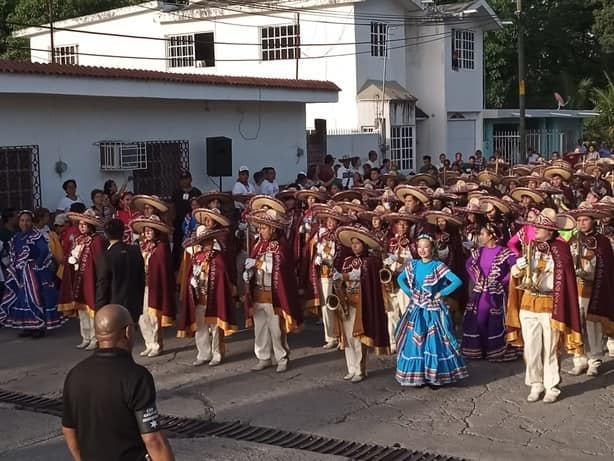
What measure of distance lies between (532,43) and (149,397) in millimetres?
44381

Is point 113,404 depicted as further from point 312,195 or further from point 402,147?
point 402,147

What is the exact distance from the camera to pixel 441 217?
36.6ft

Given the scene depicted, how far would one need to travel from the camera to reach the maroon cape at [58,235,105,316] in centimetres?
1122

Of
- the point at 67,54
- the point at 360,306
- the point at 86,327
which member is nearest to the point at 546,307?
the point at 360,306

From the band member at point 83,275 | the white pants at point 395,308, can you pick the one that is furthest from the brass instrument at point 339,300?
the band member at point 83,275

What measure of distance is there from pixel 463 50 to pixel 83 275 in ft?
79.0

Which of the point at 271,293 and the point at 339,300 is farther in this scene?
the point at 271,293

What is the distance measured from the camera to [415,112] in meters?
31.0

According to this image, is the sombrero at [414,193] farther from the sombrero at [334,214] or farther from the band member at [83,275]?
the band member at [83,275]

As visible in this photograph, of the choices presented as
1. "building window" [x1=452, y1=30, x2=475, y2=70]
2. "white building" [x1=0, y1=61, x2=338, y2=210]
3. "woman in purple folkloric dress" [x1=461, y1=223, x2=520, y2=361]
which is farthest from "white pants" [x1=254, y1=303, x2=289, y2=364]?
"building window" [x1=452, y1=30, x2=475, y2=70]

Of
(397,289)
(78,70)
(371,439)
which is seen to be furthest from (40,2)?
(371,439)

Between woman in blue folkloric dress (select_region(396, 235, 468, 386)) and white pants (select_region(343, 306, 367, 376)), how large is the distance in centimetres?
67

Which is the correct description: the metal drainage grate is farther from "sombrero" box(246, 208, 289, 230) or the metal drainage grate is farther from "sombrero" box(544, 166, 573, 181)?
"sombrero" box(544, 166, 573, 181)

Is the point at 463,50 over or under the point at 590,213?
over
